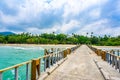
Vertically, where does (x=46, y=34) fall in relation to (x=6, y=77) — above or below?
above

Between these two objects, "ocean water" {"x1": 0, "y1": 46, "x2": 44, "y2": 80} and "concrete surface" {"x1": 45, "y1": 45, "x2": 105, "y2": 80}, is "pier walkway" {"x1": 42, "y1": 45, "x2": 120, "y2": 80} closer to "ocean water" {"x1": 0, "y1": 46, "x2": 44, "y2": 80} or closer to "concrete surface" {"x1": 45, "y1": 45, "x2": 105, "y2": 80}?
"concrete surface" {"x1": 45, "y1": 45, "x2": 105, "y2": 80}

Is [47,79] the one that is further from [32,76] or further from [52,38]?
[52,38]

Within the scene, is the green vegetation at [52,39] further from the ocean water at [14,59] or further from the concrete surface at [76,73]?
the concrete surface at [76,73]

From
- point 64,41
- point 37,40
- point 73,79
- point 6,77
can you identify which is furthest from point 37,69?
point 64,41

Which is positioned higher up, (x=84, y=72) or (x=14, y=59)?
(x=84, y=72)

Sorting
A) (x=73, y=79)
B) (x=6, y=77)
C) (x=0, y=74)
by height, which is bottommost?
(x=6, y=77)

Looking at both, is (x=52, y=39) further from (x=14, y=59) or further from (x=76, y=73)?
(x=76, y=73)

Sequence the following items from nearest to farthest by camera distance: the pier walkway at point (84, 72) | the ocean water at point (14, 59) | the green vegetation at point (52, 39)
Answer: the pier walkway at point (84, 72) < the ocean water at point (14, 59) < the green vegetation at point (52, 39)

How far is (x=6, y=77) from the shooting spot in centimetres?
2105

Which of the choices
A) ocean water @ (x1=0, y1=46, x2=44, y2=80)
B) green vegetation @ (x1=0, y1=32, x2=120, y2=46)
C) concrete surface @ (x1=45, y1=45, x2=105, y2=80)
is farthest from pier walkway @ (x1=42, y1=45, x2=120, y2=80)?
green vegetation @ (x1=0, y1=32, x2=120, y2=46)

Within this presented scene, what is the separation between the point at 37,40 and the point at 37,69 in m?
135

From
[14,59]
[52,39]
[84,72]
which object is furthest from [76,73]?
[52,39]

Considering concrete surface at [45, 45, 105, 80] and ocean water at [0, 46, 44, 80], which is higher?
concrete surface at [45, 45, 105, 80]

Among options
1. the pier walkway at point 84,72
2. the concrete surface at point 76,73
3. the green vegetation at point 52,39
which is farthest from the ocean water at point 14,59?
the green vegetation at point 52,39
